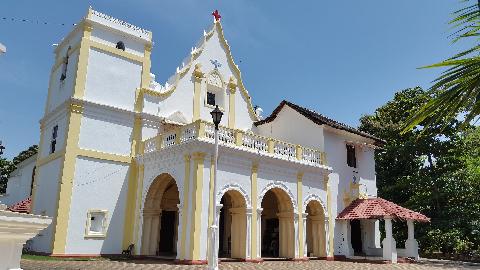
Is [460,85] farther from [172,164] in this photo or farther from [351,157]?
[351,157]

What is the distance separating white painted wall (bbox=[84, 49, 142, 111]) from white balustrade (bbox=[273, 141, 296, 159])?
8.07 meters

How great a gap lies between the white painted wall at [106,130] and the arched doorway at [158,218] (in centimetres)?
258

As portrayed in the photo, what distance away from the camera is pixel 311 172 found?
21953 mm

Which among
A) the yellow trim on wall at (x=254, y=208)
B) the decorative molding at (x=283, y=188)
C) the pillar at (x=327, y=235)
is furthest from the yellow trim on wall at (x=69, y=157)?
the pillar at (x=327, y=235)

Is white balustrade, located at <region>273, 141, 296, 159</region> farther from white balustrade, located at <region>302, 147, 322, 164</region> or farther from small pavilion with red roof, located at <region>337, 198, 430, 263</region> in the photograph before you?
small pavilion with red roof, located at <region>337, 198, 430, 263</region>

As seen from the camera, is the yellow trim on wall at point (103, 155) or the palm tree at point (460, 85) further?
the yellow trim on wall at point (103, 155)

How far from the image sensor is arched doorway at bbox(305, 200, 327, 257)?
22109mm

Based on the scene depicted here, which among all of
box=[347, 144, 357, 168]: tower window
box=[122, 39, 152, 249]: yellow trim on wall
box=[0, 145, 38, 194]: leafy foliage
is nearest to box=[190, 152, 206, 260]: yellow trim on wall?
box=[122, 39, 152, 249]: yellow trim on wall

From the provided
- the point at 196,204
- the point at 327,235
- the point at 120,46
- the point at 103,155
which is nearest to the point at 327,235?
the point at 327,235

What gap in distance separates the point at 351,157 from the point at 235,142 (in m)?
9.58

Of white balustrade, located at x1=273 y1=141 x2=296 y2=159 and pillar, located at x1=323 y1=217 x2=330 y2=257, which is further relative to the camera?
pillar, located at x1=323 y1=217 x2=330 y2=257

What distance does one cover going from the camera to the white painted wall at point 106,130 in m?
20.0

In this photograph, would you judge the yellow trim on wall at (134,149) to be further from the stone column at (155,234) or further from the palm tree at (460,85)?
the palm tree at (460,85)

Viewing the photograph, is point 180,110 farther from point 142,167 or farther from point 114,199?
point 114,199
